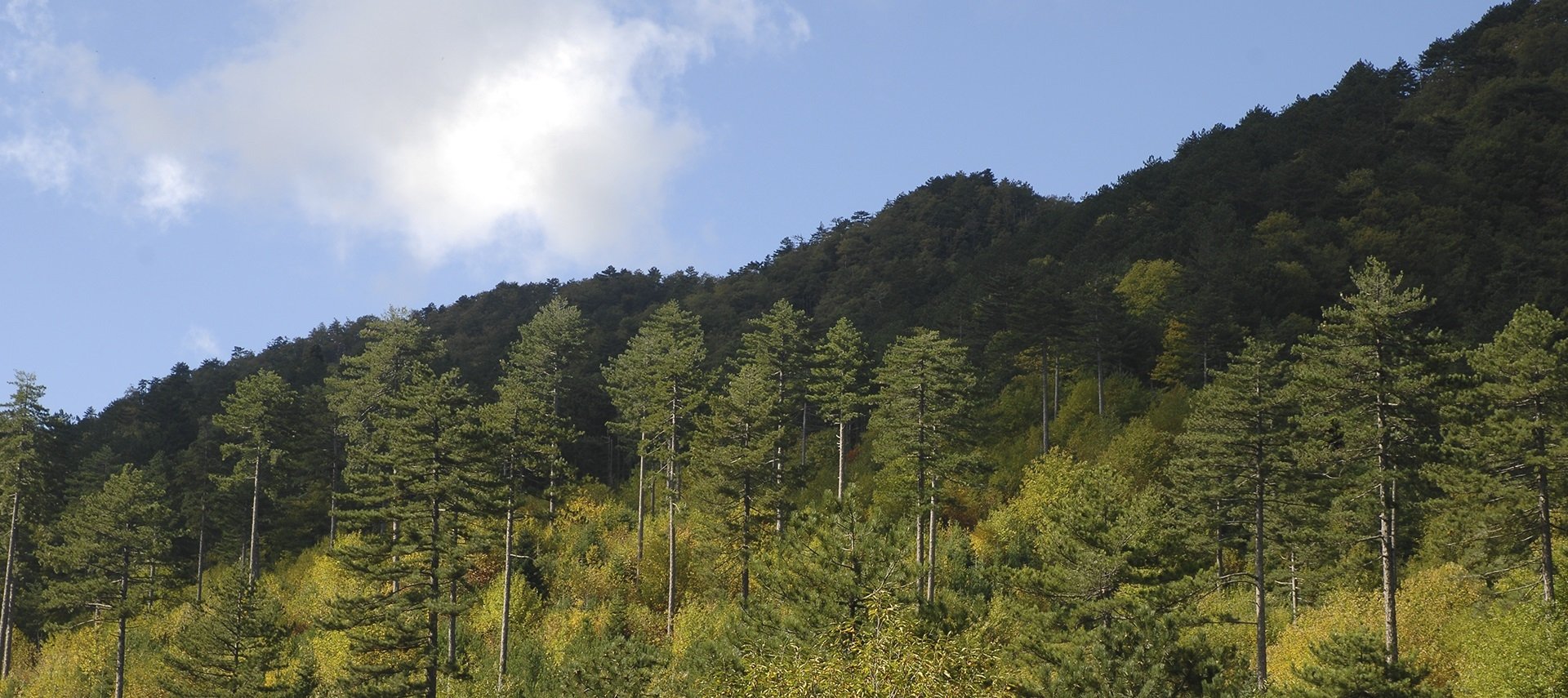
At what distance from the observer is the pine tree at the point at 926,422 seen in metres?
48.2

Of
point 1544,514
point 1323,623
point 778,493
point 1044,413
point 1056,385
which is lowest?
point 1323,623

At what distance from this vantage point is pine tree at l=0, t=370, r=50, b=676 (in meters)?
59.4

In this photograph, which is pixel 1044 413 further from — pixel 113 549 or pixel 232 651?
pixel 113 549

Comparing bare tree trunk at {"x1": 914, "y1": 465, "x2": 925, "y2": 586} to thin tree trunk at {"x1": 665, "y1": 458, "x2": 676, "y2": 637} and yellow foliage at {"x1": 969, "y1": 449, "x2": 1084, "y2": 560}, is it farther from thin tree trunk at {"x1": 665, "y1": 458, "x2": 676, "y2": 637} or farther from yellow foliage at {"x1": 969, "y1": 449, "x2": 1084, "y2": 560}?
thin tree trunk at {"x1": 665, "y1": 458, "x2": 676, "y2": 637}

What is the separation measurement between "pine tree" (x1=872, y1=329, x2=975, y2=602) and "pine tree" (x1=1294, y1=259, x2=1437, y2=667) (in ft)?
50.4

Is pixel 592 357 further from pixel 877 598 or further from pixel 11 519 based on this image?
pixel 877 598

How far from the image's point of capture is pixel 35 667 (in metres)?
65.6

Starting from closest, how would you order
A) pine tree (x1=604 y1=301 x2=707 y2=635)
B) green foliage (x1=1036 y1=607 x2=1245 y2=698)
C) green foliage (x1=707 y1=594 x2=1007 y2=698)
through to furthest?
green foliage (x1=707 y1=594 x2=1007 y2=698)
green foliage (x1=1036 y1=607 x2=1245 y2=698)
pine tree (x1=604 y1=301 x2=707 y2=635)

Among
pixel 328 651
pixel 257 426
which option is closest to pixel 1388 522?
pixel 328 651

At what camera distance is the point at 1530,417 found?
34.5 meters

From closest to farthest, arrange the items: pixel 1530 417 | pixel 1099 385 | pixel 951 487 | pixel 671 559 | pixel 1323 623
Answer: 1. pixel 1530 417
2. pixel 1323 623
3. pixel 671 559
4. pixel 951 487
5. pixel 1099 385

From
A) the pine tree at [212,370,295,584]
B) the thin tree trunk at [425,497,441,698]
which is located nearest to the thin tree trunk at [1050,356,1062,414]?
the thin tree trunk at [425,497,441,698]

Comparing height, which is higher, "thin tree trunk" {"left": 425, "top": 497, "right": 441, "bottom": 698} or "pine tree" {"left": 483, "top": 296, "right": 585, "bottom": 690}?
"pine tree" {"left": 483, "top": 296, "right": 585, "bottom": 690}

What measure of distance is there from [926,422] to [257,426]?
1552 inches
